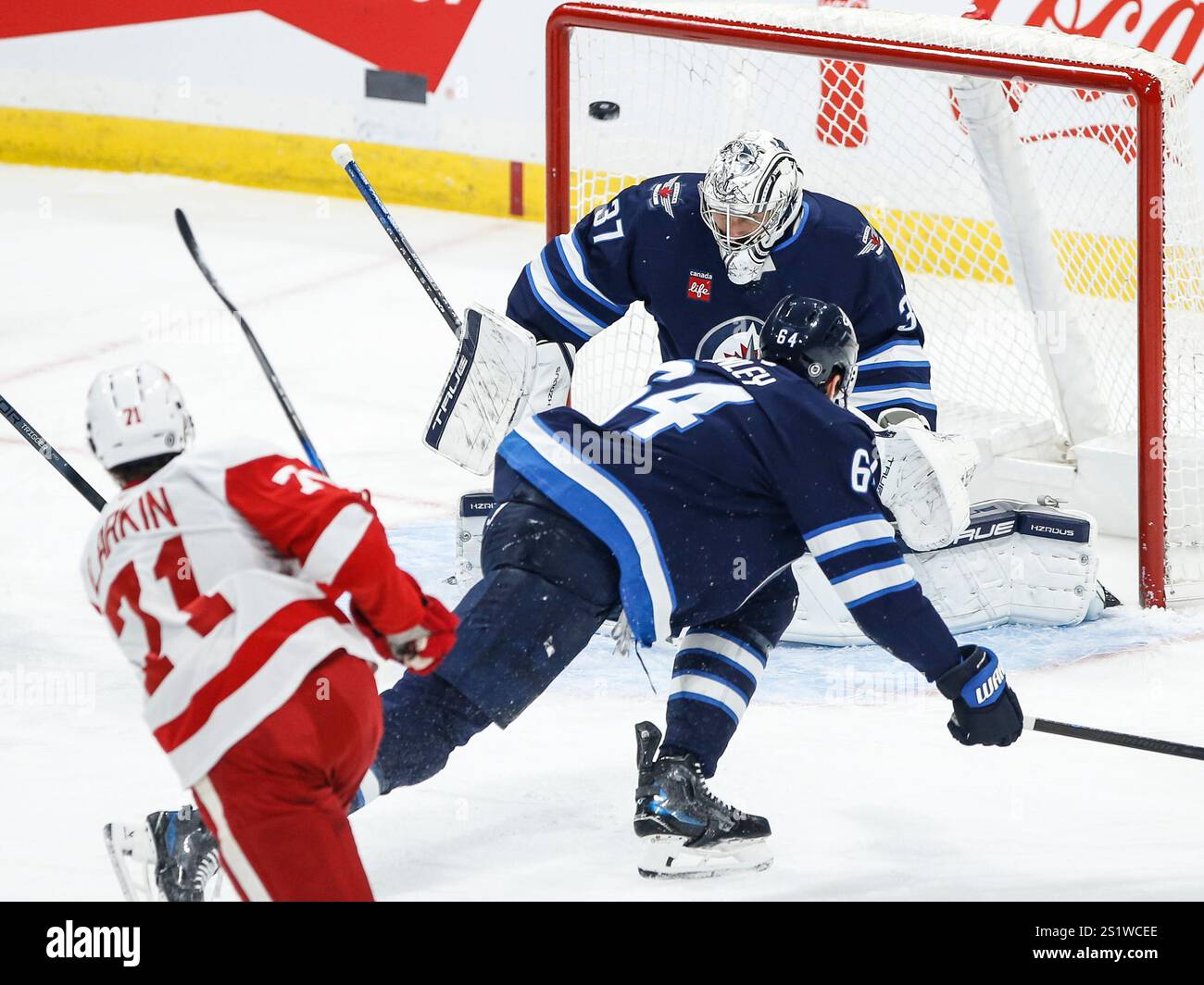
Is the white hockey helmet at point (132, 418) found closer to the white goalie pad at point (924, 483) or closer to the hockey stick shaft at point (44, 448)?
the hockey stick shaft at point (44, 448)

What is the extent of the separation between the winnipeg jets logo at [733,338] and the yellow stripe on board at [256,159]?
11.5 feet

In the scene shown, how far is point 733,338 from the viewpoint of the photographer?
11.6ft

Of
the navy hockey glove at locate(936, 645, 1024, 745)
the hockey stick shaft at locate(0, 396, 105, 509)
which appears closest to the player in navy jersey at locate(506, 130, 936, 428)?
the navy hockey glove at locate(936, 645, 1024, 745)

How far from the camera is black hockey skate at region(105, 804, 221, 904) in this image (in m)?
2.53

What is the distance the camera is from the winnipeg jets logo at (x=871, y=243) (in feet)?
11.5

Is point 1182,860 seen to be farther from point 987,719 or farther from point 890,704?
point 890,704

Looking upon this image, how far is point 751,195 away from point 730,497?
845 mm

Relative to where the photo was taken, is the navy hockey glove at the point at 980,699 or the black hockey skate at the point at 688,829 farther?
the black hockey skate at the point at 688,829

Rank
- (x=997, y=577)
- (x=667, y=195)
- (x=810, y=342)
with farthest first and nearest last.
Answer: (x=997, y=577) < (x=667, y=195) < (x=810, y=342)

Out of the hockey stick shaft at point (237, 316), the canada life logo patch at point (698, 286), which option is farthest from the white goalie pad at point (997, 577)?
the hockey stick shaft at point (237, 316)

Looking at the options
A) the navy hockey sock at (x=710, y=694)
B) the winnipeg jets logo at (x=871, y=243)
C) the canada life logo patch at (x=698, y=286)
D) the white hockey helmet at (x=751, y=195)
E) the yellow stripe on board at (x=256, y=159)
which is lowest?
the navy hockey sock at (x=710, y=694)

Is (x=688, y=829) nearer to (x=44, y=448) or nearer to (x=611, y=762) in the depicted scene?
(x=611, y=762)

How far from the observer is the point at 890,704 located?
3461mm

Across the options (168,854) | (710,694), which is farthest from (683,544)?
(168,854)
